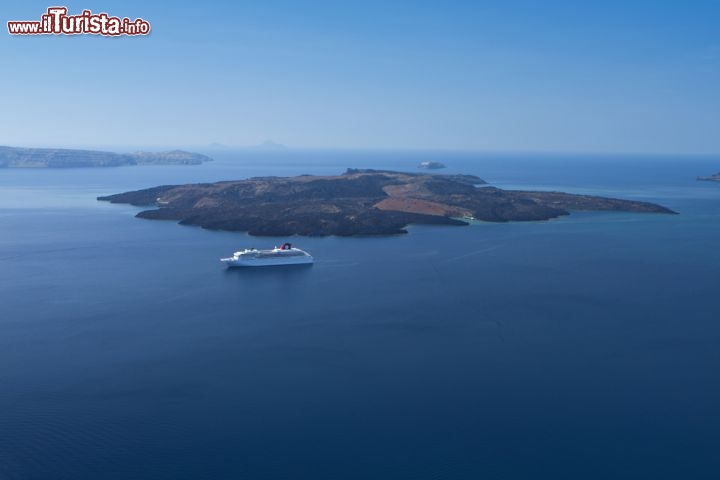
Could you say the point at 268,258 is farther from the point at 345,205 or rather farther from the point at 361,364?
the point at 345,205

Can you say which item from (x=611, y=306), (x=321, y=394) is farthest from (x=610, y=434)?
(x=611, y=306)

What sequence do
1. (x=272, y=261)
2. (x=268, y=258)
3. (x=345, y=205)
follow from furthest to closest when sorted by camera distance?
(x=345, y=205)
(x=268, y=258)
(x=272, y=261)

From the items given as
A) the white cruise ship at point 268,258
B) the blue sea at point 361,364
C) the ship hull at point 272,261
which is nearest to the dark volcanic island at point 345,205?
the blue sea at point 361,364

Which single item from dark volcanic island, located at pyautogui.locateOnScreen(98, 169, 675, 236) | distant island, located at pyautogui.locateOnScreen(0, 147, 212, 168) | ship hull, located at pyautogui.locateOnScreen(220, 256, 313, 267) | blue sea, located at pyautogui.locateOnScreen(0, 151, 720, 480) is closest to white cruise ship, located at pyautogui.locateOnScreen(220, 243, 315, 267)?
ship hull, located at pyautogui.locateOnScreen(220, 256, 313, 267)

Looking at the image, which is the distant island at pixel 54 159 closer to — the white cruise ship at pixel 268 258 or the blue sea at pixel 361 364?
the blue sea at pixel 361 364

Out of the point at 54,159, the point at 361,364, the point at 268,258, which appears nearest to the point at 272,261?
the point at 268,258

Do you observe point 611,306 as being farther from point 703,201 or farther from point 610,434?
point 703,201
